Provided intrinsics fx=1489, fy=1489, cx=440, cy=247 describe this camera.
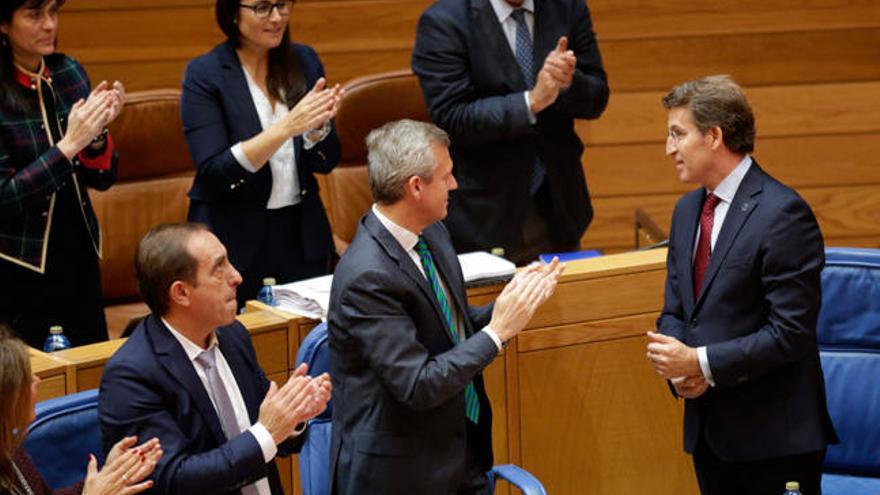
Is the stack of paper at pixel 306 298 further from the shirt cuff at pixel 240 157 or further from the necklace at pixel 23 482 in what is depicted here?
the necklace at pixel 23 482

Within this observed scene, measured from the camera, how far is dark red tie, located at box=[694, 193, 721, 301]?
10.9 ft

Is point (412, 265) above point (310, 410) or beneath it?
above

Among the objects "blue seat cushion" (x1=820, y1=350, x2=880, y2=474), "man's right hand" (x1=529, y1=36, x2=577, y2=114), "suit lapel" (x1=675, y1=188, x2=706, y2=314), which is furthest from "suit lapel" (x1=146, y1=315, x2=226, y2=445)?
"man's right hand" (x1=529, y1=36, x2=577, y2=114)

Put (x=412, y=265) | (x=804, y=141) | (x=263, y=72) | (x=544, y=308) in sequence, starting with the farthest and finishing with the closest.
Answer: (x=804, y=141) → (x=263, y=72) → (x=544, y=308) → (x=412, y=265)

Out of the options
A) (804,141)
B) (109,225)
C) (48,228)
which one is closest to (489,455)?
(48,228)

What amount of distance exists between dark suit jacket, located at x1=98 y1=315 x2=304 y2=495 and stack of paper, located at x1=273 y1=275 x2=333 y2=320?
2.45 ft

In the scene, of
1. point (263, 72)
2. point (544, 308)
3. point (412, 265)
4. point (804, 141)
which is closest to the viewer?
point (412, 265)

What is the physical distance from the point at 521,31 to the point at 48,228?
4.90ft

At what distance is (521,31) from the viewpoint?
4438mm

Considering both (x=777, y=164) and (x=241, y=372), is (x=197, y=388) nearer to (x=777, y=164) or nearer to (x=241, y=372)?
(x=241, y=372)

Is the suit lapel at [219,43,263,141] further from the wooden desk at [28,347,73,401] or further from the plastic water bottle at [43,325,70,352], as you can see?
the wooden desk at [28,347,73,401]

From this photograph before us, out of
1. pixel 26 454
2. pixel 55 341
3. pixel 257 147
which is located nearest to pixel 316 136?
pixel 257 147

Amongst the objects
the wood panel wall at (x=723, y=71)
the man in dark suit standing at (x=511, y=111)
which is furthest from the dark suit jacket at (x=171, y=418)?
the wood panel wall at (x=723, y=71)

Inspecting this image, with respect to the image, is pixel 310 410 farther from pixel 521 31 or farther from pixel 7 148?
pixel 521 31
